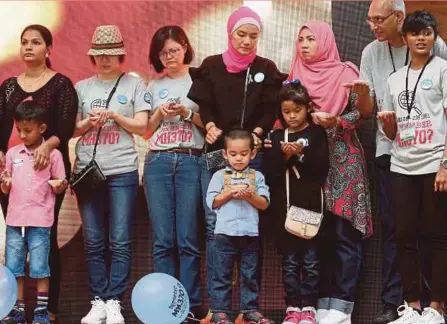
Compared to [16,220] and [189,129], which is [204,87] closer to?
[189,129]

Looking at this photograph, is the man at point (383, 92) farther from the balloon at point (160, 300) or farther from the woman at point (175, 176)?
the balloon at point (160, 300)

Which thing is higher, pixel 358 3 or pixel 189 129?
pixel 358 3

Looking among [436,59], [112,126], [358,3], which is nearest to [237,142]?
[112,126]

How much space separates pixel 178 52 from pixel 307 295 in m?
1.38

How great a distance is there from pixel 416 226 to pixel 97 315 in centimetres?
159

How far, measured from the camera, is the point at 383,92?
430cm

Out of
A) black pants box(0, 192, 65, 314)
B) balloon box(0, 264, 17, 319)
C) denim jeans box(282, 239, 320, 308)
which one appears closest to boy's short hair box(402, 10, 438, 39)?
denim jeans box(282, 239, 320, 308)

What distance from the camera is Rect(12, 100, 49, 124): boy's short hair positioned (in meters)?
4.13

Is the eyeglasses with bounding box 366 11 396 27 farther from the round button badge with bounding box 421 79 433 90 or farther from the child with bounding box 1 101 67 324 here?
the child with bounding box 1 101 67 324

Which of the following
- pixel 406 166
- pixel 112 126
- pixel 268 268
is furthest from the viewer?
pixel 268 268

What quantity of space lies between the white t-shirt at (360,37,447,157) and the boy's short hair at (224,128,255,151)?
2.22 ft

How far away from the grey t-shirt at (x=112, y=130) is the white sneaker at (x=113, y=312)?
0.64 meters

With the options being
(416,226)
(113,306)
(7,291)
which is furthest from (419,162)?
(7,291)

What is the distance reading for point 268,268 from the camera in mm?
4824
